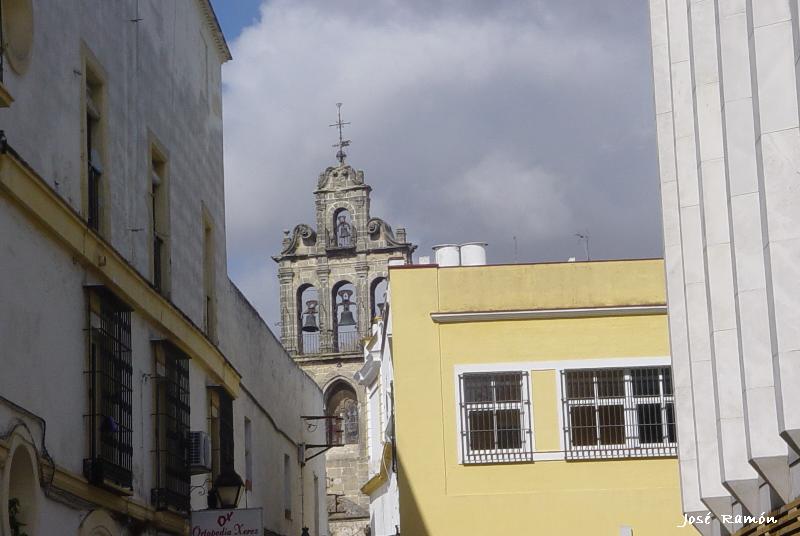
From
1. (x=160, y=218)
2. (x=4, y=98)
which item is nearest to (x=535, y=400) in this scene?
(x=160, y=218)

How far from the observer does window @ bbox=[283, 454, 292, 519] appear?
97.3ft

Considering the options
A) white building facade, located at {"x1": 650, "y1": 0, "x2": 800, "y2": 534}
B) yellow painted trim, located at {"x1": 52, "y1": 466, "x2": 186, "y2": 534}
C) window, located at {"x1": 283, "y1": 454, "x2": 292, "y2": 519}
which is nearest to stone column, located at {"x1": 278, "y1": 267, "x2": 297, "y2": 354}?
window, located at {"x1": 283, "y1": 454, "x2": 292, "y2": 519}

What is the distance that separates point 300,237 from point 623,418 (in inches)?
1392

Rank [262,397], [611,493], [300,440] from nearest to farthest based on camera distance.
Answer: [611,493] → [262,397] → [300,440]

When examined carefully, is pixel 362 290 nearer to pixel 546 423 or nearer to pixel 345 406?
pixel 345 406

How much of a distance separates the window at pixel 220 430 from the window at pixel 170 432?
8.49 feet

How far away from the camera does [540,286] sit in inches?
944

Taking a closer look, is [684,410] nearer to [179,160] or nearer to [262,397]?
[179,160]

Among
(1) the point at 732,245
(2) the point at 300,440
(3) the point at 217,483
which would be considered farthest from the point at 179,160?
(2) the point at 300,440

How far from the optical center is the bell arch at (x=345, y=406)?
6197 cm

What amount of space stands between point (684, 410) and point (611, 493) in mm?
5477

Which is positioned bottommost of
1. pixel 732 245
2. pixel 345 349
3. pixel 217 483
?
pixel 217 483

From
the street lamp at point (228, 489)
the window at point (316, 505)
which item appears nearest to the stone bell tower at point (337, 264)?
the window at point (316, 505)

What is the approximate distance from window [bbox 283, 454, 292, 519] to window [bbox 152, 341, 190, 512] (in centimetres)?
1100
